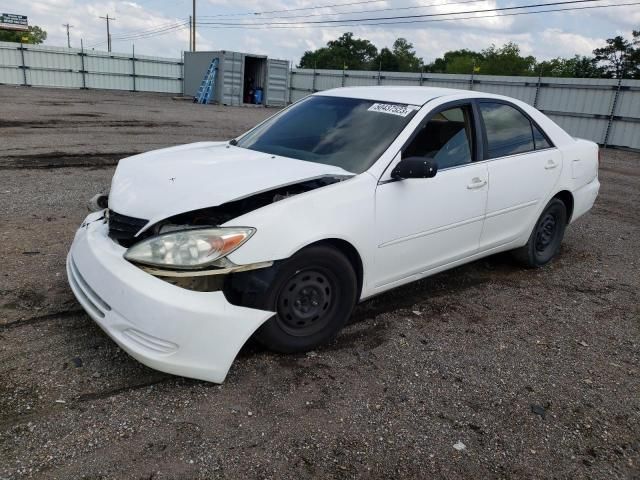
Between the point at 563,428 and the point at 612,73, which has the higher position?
the point at 612,73

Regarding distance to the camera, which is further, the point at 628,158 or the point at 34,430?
the point at 628,158

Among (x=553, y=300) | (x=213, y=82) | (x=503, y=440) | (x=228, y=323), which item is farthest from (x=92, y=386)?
(x=213, y=82)

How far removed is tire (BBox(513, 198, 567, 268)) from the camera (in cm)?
489

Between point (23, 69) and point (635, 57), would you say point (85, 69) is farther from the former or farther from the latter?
point (635, 57)

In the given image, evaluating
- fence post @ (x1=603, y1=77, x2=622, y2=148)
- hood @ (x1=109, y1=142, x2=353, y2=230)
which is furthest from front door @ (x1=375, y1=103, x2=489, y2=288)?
fence post @ (x1=603, y1=77, x2=622, y2=148)

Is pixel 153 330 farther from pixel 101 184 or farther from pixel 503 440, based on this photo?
pixel 101 184

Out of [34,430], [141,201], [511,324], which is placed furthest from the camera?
[511,324]

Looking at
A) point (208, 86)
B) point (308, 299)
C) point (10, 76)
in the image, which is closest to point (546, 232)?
point (308, 299)

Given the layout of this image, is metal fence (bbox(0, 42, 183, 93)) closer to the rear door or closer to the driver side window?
the rear door

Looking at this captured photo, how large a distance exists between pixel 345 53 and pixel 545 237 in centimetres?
8198

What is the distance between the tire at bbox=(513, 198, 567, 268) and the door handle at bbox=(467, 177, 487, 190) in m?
1.11

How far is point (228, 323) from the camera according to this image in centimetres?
267

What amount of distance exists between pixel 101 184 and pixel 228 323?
5.63 metres

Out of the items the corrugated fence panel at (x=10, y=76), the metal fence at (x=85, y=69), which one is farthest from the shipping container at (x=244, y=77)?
the corrugated fence panel at (x=10, y=76)
